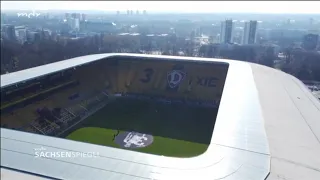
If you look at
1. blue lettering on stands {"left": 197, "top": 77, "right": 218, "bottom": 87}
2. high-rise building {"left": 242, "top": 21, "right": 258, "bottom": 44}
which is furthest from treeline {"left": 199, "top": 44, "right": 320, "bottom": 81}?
high-rise building {"left": 242, "top": 21, "right": 258, "bottom": 44}

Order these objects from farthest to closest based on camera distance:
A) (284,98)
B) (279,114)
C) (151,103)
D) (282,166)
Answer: (151,103)
(284,98)
(279,114)
(282,166)

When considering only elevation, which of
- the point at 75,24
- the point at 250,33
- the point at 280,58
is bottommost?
the point at 280,58

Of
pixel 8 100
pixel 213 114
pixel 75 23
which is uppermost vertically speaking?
pixel 75 23

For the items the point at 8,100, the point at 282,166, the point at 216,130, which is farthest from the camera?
the point at 8,100

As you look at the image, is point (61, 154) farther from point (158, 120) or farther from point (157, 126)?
point (158, 120)

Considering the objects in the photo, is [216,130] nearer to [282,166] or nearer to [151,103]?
[282,166]

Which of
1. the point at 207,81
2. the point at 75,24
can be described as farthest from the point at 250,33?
the point at 75,24

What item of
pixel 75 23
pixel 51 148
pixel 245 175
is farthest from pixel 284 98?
pixel 75 23
